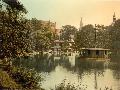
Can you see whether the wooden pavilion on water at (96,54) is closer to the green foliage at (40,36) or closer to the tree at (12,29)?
the green foliage at (40,36)

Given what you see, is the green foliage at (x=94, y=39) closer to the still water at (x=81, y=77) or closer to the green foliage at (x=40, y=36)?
the green foliage at (x=40, y=36)

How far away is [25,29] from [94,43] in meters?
95.9

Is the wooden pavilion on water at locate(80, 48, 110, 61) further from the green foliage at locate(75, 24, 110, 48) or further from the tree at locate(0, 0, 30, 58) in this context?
the tree at locate(0, 0, 30, 58)

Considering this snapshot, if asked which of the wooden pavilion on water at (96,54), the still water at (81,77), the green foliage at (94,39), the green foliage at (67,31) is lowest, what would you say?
the still water at (81,77)

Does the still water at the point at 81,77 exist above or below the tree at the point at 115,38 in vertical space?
below

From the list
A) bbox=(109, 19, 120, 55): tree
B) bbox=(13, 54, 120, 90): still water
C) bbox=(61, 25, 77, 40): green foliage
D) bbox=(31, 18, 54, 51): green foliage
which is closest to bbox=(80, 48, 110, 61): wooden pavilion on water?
bbox=(31, 18, 54, 51): green foliage

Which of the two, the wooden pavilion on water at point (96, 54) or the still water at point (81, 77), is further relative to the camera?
the wooden pavilion on water at point (96, 54)

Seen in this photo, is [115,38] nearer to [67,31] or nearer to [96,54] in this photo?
[96,54]

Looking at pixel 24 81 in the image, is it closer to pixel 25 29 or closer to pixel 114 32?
pixel 25 29

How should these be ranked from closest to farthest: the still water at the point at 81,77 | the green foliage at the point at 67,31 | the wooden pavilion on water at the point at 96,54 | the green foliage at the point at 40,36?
1. the still water at the point at 81,77
2. the wooden pavilion on water at the point at 96,54
3. the green foliage at the point at 40,36
4. the green foliage at the point at 67,31

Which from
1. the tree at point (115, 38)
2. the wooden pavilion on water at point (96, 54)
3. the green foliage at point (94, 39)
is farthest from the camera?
the tree at point (115, 38)

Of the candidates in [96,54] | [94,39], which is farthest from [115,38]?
[96,54]

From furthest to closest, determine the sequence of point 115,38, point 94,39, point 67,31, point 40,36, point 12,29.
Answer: point 67,31
point 94,39
point 115,38
point 40,36
point 12,29

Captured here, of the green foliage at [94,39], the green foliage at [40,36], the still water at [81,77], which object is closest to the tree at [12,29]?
the still water at [81,77]
